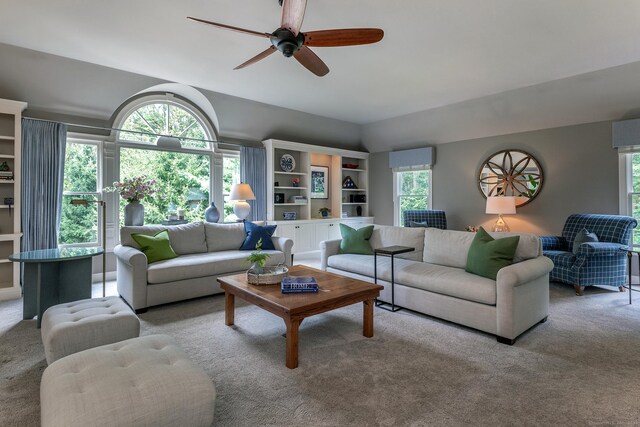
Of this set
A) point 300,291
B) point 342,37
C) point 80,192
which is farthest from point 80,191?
point 342,37

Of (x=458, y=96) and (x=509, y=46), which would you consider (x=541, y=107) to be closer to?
(x=458, y=96)

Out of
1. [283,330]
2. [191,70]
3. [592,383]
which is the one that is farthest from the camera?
[191,70]

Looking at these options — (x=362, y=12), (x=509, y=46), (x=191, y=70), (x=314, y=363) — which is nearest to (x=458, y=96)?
(x=509, y=46)

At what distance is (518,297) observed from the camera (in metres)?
2.70

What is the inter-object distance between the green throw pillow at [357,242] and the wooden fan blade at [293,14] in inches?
101

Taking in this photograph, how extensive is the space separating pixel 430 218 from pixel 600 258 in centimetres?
262

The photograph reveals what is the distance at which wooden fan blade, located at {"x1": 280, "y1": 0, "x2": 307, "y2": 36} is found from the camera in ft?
7.44

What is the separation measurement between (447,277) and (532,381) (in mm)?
1120

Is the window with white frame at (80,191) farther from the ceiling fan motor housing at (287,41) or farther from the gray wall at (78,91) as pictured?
the ceiling fan motor housing at (287,41)

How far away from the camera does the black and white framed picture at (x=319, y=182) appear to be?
7141mm

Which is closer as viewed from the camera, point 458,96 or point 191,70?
point 191,70

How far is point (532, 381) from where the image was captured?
2129 mm

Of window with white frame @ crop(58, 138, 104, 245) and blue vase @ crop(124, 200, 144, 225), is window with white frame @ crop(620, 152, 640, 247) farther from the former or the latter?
window with white frame @ crop(58, 138, 104, 245)

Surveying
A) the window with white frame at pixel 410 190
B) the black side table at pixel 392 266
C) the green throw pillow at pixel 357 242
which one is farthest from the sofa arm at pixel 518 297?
the window with white frame at pixel 410 190
